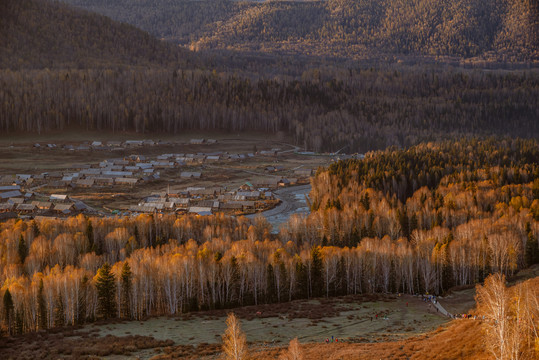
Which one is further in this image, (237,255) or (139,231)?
(139,231)

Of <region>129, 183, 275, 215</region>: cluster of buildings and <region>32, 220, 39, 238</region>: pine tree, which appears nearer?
<region>32, 220, 39, 238</region>: pine tree

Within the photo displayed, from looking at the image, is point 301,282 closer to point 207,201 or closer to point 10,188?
point 207,201

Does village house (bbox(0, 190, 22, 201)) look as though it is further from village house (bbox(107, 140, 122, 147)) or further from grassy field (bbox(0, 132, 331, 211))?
village house (bbox(107, 140, 122, 147))

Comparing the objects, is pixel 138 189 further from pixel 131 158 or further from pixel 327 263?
pixel 327 263

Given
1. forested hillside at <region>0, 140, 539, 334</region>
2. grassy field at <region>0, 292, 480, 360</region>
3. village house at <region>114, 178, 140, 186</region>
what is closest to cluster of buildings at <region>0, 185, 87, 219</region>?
village house at <region>114, 178, 140, 186</region>

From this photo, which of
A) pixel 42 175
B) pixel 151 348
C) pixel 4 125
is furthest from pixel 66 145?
pixel 151 348

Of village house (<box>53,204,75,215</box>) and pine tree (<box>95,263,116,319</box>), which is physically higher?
pine tree (<box>95,263,116,319</box>)

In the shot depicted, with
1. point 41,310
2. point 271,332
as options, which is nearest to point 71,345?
point 41,310
